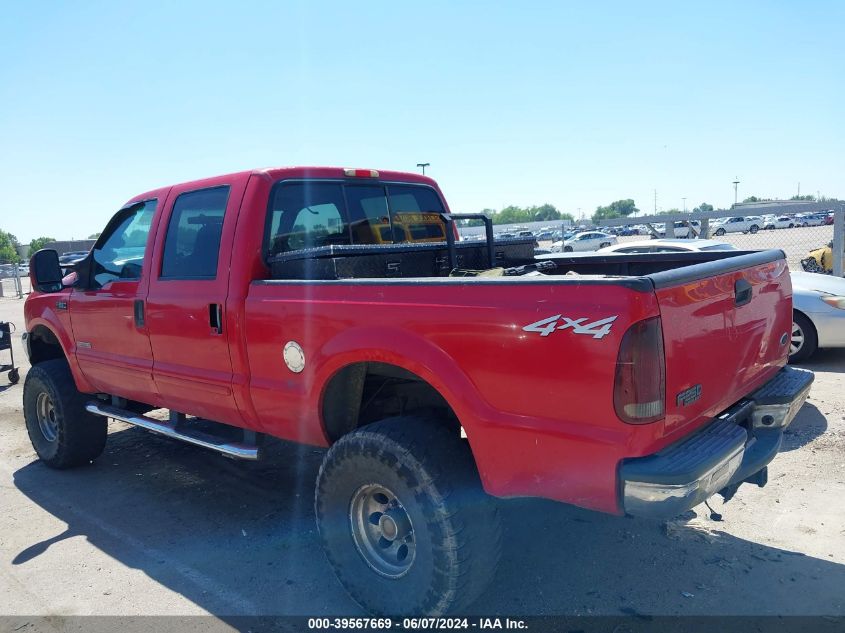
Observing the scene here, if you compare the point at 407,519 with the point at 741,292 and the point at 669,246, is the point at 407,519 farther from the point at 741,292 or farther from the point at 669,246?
the point at 669,246

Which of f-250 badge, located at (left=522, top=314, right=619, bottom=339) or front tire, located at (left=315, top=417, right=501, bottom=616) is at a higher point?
f-250 badge, located at (left=522, top=314, right=619, bottom=339)

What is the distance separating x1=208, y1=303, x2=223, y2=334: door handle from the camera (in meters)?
3.58

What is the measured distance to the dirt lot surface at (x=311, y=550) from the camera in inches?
124

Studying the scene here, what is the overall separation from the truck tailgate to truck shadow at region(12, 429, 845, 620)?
39.0 inches

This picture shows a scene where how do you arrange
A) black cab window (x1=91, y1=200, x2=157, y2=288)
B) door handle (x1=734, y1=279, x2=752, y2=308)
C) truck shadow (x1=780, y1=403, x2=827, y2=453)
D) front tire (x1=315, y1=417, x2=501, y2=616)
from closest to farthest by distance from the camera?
front tire (x1=315, y1=417, x2=501, y2=616), door handle (x1=734, y1=279, x2=752, y2=308), black cab window (x1=91, y1=200, x2=157, y2=288), truck shadow (x1=780, y1=403, x2=827, y2=453)

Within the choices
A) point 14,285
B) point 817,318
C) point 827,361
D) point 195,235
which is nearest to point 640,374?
point 195,235

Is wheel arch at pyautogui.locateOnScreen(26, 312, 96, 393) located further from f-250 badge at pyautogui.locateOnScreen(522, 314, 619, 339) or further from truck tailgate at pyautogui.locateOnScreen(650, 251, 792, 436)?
truck tailgate at pyautogui.locateOnScreen(650, 251, 792, 436)

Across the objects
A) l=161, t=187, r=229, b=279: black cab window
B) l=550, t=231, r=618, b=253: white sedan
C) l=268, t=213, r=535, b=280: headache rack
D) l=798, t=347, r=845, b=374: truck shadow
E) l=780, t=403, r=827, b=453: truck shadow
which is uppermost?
l=161, t=187, r=229, b=279: black cab window

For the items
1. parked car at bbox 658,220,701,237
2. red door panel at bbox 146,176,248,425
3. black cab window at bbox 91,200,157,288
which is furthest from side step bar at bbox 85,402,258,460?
parked car at bbox 658,220,701,237

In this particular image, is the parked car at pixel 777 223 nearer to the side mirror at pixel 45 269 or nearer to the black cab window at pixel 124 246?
the black cab window at pixel 124 246

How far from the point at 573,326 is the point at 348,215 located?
2310 mm

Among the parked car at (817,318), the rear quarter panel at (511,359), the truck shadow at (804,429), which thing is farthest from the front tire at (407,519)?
the parked car at (817,318)

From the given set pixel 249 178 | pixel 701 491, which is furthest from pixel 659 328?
Answer: pixel 249 178

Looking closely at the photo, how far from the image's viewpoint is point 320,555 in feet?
12.2
